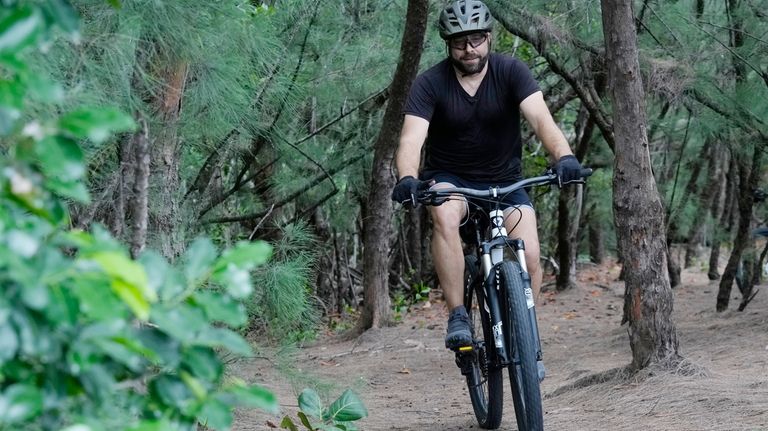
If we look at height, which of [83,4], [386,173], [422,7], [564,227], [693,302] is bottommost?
[693,302]

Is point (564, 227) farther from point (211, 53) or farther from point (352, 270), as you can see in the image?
point (211, 53)

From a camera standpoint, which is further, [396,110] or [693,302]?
[693,302]

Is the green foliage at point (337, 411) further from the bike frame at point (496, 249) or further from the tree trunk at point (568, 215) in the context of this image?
the tree trunk at point (568, 215)

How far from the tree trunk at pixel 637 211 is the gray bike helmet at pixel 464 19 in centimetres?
113

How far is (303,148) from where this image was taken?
9055mm

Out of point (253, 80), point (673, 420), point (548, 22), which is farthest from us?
point (548, 22)

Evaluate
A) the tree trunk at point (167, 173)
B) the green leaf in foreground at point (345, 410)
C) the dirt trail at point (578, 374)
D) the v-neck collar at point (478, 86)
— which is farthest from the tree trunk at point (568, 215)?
the green leaf in foreground at point (345, 410)

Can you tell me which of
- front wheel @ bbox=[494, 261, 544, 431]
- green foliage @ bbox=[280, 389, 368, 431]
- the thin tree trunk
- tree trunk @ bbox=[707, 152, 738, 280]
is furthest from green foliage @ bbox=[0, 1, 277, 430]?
tree trunk @ bbox=[707, 152, 738, 280]

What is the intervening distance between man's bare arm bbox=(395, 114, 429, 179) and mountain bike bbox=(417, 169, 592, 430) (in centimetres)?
33

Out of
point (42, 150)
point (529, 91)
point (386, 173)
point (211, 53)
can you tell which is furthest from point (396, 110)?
point (42, 150)

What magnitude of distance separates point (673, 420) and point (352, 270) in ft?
28.4

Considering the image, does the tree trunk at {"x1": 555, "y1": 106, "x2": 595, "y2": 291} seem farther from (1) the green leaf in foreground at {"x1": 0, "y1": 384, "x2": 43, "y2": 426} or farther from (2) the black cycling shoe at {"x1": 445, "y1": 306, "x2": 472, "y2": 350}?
(1) the green leaf in foreground at {"x1": 0, "y1": 384, "x2": 43, "y2": 426}

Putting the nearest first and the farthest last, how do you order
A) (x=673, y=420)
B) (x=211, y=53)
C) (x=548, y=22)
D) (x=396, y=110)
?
(x=211, y=53) < (x=673, y=420) < (x=548, y=22) < (x=396, y=110)

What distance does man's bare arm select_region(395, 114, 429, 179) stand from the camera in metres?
4.60
